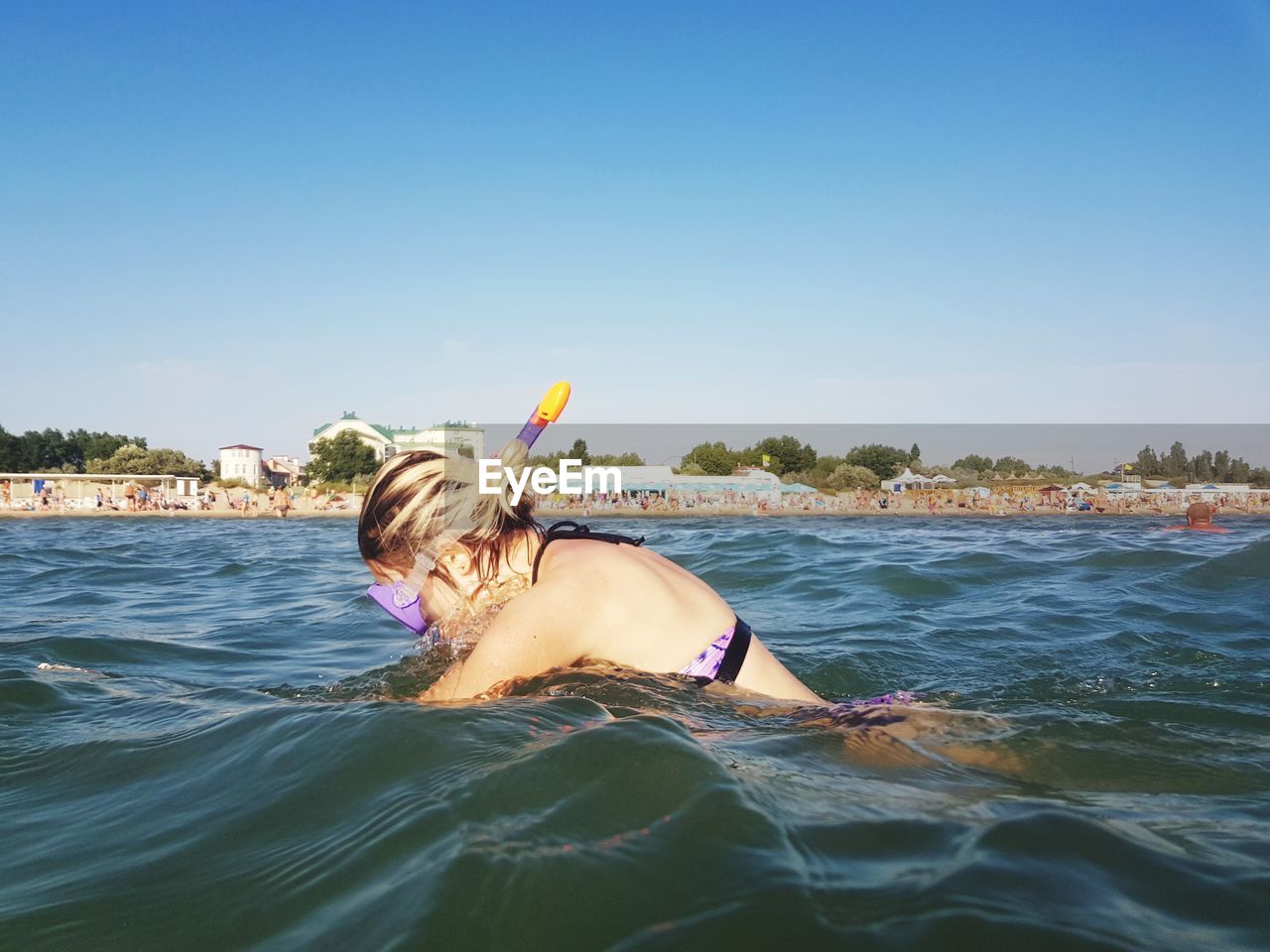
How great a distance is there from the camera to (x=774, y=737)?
191 cm

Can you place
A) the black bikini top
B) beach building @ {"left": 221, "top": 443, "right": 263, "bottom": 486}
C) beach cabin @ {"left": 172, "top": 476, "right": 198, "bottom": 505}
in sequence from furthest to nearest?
1. beach building @ {"left": 221, "top": 443, "right": 263, "bottom": 486}
2. beach cabin @ {"left": 172, "top": 476, "right": 198, "bottom": 505}
3. the black bikini top

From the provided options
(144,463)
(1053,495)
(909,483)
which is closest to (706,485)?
(909,483)

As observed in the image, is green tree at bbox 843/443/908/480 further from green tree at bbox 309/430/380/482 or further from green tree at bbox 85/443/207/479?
green tree at bbox 85/443/207/479

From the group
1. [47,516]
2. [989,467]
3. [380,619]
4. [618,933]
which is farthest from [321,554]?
[989,467]

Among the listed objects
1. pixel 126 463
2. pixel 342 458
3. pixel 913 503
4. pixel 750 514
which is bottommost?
pixel 750 514

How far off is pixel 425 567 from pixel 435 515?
20 cm

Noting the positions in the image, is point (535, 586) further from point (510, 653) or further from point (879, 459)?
point (879, 459)

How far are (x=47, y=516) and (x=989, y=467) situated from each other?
330ft

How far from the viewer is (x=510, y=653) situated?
2.12m

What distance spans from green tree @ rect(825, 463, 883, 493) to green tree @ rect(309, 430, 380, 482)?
132ft

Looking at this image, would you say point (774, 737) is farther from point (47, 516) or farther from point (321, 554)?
point (47, 516)

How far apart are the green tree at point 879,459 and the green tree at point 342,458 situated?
1925 inches

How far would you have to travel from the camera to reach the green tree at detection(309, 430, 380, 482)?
58281 mm

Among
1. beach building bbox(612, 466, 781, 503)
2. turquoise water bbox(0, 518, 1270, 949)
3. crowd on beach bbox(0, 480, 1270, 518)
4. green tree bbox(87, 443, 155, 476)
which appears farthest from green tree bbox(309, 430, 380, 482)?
turquoise water bbox(0, 518, 1270, 949)
